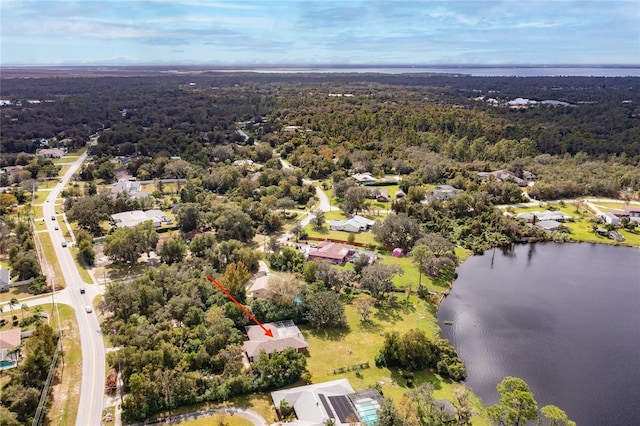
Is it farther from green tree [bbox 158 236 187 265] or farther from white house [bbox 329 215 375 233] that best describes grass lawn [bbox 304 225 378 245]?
green tree [bbox 158 236 187 265]

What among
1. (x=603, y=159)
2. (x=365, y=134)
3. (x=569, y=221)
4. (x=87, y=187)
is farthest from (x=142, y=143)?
(x=603, y=159)

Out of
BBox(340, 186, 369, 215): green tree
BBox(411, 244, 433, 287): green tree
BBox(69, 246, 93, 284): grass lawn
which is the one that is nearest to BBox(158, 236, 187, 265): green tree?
BBox(69, 246, 93, 284): grass lawn

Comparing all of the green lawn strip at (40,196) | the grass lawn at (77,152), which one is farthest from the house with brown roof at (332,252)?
the grass lawn at (77,152)

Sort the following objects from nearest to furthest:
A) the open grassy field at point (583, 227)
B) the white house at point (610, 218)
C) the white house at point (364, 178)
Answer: the open grassy field at point (583, 227) → the white house at point (610, 218) → the white house at point (364, 178)

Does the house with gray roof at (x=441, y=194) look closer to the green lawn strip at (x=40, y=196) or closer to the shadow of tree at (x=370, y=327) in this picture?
the shadow of tree at (x=370, y=327)

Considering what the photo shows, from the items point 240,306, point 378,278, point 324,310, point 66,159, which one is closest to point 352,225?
point 378,278

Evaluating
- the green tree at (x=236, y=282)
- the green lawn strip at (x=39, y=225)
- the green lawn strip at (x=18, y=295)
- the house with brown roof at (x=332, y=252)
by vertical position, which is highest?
the green tree at (x=236, y=282)

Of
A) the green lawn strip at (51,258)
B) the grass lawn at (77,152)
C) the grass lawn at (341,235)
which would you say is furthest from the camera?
the grass lawn at (77,152)
